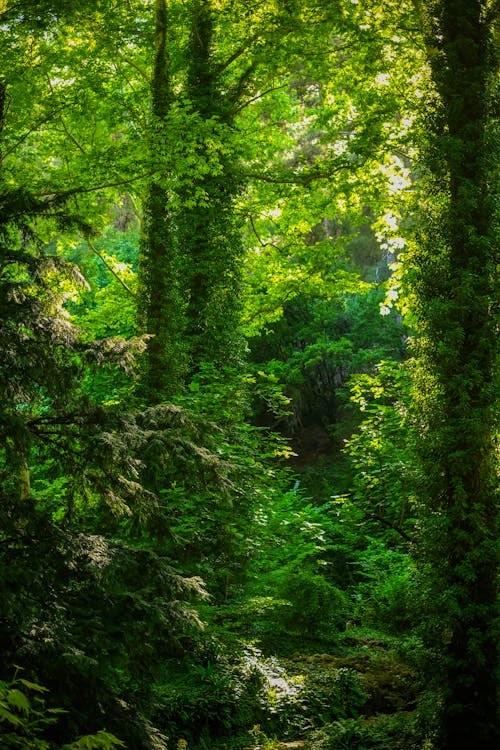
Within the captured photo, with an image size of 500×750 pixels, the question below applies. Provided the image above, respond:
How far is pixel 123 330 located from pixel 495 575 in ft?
34.1

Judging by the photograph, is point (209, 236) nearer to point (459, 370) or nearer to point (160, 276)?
point (160, 276)

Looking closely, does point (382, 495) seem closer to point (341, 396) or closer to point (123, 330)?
point (123, 330)

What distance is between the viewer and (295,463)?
20.1m

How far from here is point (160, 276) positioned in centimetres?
1127

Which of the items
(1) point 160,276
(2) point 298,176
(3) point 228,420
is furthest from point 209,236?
(3) point 228,420

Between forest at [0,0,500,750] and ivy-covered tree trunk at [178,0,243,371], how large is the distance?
0.05 metres

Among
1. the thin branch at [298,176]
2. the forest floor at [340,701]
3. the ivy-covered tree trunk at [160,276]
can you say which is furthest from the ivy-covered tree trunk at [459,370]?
the thin branch at [298,176]

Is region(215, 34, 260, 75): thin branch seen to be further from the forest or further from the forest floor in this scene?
the forest floor

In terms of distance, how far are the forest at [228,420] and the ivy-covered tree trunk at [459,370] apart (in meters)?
0.02

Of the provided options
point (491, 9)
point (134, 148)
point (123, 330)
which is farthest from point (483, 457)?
point (123, 330)

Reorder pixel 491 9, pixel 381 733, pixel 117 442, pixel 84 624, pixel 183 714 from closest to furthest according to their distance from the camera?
pixel 84 624 → pixel 117 442 → pixel 183 714 → pixel 381 733 → pixel 491 9

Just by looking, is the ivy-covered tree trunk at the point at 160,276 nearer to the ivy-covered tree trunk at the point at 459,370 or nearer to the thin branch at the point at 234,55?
the thin branch at the point at 234,55

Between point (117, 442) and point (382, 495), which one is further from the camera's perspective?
point (382, 495)

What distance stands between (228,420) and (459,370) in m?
4.11
